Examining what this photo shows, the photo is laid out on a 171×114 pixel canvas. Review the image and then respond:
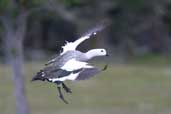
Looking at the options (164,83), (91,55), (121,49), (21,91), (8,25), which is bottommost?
(91,55)

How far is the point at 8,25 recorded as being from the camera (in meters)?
16.0

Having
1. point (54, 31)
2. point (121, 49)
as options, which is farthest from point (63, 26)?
point (121, 49)

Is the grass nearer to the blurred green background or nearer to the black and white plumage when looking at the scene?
the blurred green background

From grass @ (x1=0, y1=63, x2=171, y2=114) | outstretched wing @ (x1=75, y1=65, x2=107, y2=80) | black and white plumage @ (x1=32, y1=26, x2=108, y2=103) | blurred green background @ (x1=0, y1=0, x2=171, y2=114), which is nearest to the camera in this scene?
black and white plumage @ (x1=32, y1=26, x2=108, y2=103)

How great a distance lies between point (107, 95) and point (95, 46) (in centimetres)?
2058

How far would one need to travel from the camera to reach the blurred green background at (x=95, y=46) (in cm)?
1650

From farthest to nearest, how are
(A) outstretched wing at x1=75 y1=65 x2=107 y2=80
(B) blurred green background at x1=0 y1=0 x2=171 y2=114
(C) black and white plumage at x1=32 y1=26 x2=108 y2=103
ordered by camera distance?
1. (B) blurred green background at x1=0 y1=0 x2=171 y2=114
2. (A) outstretched wing at x1=75 y1=65 x2=107 y2=80
3. (C) black and white plumage at x1=32 y1=26 x2=108 y2=103

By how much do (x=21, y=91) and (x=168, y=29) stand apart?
37921mm

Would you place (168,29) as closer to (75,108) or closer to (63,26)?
(63,26)

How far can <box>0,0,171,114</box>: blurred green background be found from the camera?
1650 cm

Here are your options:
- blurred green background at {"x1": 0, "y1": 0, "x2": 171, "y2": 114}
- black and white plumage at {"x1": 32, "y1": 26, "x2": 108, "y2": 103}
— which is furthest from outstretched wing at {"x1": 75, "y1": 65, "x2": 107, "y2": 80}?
blurred green background at {"x1": 0, "y1": 0, "x2": 171, "y2": 114}

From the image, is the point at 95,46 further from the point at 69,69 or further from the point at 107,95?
the point at 69,69

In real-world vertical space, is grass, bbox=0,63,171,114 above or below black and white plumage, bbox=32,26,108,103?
above

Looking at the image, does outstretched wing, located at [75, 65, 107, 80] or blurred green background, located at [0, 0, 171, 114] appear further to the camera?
blurred green background, located at [0, 0, 171, 114]
